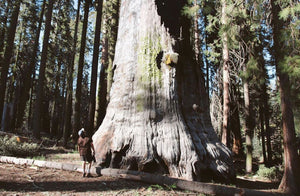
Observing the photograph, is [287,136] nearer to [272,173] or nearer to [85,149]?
[85,149]

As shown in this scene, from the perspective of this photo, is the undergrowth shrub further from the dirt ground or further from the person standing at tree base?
the person standing at tree base

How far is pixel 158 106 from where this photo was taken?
615cm

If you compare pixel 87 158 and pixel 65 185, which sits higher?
pixel 87 158

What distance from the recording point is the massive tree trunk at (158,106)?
5617mm

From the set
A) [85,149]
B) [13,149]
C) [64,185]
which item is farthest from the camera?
[13,149]

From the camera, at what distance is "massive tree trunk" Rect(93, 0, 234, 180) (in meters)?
5.62

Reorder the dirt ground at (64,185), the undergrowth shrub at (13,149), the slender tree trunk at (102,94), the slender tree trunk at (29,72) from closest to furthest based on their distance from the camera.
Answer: the dirt ground at (64,185)
the undergrowth shrub at (13,149)
the slender tree trunk at (102,94)
the slender tree trunk at (29,72)

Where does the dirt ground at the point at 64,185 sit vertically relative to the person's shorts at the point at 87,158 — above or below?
below

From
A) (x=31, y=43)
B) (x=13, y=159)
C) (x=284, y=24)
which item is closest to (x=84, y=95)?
(x=31, y=43)

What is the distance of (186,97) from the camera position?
6.75 m

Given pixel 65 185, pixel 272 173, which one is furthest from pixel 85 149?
pixel 272 173

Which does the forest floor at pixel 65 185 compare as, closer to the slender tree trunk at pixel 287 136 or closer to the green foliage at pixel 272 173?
the slender tree trunk at pixel 287 136

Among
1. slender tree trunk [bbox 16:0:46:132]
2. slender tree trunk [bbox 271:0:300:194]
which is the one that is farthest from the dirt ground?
slender tree trunk [bbox 16:0:46:132]

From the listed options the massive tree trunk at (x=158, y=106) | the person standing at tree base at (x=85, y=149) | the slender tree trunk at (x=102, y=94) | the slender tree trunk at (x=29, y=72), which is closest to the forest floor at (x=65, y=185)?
the person standing at tree base at (x=85, y=149)
